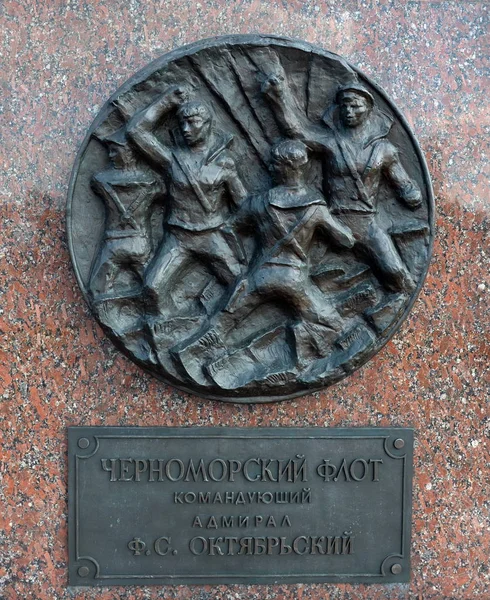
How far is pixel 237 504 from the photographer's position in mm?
3297

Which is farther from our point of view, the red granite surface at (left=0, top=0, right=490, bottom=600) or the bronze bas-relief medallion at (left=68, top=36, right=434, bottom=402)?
the red granite surface at (left=0, top=0, right=490, bottom=600)

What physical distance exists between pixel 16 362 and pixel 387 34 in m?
2.47

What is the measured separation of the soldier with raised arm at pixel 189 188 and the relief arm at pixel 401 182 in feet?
2.34

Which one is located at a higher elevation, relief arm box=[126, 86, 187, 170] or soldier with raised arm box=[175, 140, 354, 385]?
relief arm box=[126, 86, 187, 170]

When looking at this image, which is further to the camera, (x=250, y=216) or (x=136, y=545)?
(x=136, y=545)

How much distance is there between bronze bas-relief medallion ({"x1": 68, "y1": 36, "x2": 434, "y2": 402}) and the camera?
10.2 ft

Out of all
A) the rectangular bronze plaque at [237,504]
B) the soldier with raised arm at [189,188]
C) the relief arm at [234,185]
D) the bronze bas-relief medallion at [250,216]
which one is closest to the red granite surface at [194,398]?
the rectangular bronze plaque at [237,504]

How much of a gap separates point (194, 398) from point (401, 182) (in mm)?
1465

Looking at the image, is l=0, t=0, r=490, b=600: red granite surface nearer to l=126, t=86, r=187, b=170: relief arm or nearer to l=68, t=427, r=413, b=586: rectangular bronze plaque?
l=68, t=427, r=413, b=586: rectangular bronze plaque

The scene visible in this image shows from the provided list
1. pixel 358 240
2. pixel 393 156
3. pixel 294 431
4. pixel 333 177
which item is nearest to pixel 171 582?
pixel 294 431

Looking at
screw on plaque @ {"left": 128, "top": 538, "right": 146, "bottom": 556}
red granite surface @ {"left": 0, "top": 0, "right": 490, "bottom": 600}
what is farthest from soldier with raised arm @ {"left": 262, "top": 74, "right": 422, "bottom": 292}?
screw on plaque @ {"left": 128, "top": 538, "right": 146, "bottom": 556}

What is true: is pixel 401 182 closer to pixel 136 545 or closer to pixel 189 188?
pixel 189 188

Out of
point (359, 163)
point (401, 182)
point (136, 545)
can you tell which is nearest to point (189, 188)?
point (359, 163)

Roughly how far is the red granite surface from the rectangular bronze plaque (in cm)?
8
